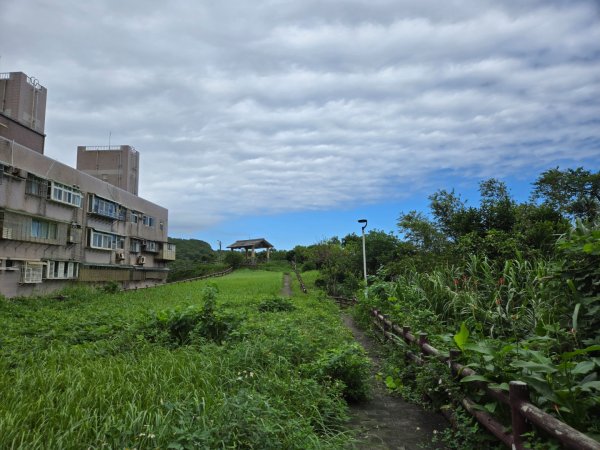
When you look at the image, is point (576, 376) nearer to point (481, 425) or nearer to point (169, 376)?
point (481, 425)

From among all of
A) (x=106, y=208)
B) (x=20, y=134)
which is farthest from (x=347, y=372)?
(x=106, y=208)

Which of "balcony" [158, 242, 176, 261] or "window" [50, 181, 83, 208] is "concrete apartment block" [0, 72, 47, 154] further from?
"balcony" [158, 242, 176, 261]

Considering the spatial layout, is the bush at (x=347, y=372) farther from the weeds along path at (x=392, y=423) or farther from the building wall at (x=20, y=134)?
the building wall at (x=20, y=134)

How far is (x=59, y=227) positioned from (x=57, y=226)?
0.55ft

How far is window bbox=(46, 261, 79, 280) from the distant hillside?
32.1 metres

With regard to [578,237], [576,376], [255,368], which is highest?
[578,237]

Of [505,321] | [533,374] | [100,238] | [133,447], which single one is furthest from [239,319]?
[100,238]

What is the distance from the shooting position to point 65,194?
23.4 m

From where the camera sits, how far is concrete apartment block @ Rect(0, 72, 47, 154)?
22672mm

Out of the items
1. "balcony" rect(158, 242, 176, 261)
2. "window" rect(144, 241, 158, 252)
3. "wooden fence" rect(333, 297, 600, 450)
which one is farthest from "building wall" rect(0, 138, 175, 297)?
"wooden fence" rect(333, 297, 600, 450)

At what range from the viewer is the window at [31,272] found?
66.0 ft

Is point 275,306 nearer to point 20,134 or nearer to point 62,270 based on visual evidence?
point 62,270

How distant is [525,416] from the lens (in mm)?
2994

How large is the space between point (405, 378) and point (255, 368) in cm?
246
